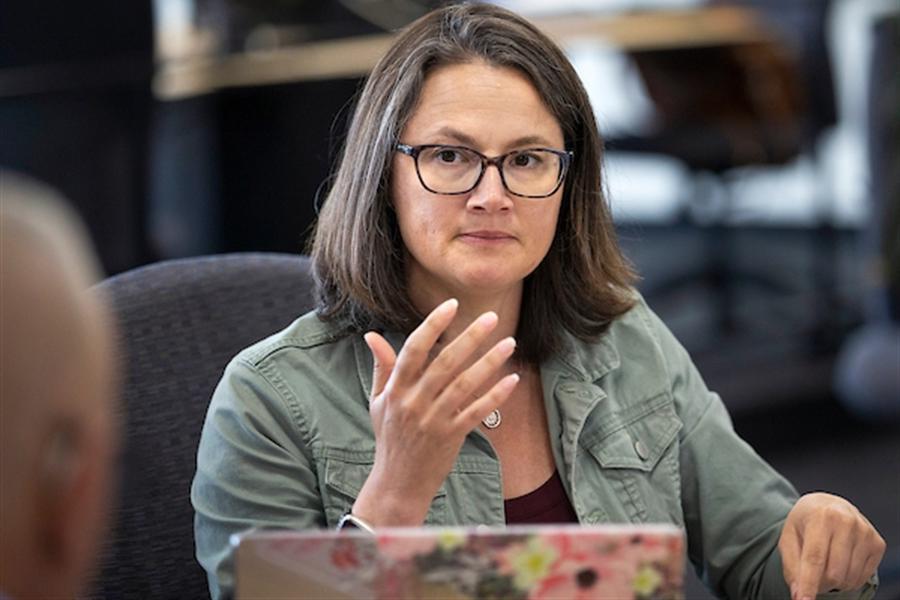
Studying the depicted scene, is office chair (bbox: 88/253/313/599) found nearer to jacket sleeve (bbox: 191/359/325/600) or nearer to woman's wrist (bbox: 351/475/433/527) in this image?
jacket sleeve (bbox: 191/359/325/600)

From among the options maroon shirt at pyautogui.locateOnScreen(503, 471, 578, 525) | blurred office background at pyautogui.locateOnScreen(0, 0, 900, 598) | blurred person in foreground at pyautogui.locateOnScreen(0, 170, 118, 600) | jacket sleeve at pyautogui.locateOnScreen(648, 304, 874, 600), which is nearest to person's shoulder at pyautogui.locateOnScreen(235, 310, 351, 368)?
maroon shirt at pyautogui.locateOnScreen(503, 471, 578, 525)

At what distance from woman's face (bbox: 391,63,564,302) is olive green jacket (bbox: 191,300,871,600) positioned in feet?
0.41

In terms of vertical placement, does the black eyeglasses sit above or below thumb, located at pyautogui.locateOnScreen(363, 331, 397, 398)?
above

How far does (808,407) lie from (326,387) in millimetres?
3571

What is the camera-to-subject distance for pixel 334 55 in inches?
177

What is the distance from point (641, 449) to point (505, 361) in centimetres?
25

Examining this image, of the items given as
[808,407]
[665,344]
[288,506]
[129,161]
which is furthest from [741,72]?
[288,506]

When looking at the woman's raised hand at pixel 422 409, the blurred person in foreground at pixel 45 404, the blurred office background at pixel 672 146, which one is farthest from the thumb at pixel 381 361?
the blurred office background at pixel 672 146

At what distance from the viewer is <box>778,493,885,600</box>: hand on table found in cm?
154

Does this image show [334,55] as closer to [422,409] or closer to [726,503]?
[726,503]

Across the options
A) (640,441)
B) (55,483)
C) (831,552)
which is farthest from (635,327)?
(55,483)

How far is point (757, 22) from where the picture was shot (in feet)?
17.2

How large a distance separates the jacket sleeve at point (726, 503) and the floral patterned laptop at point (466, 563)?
0.65 meters

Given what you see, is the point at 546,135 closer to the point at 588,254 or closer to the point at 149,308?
the point at 588,254
